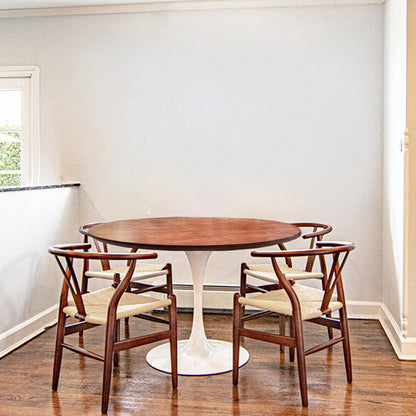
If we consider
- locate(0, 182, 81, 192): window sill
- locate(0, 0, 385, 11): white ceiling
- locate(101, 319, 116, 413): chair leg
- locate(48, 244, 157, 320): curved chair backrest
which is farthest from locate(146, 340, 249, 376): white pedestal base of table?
locate(0, 0, 385, 11): white ceiling

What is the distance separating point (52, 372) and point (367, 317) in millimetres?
2350

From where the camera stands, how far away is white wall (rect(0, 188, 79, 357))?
3156 millimetres

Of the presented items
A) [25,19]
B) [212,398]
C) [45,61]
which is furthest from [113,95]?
[212,398]

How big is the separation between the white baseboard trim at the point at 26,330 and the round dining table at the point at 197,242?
0.87 meters

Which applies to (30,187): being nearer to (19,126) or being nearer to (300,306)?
(19,126)

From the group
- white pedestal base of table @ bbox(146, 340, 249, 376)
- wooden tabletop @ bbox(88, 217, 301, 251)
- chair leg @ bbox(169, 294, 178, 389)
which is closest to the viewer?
wooden tabletop @ bbox(88, 217, 301, 251)

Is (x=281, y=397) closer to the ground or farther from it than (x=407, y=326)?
closer to the ground

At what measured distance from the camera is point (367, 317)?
3910 millimetres

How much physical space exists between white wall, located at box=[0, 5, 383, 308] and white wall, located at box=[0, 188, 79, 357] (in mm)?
422

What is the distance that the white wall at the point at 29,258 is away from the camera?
3156mm

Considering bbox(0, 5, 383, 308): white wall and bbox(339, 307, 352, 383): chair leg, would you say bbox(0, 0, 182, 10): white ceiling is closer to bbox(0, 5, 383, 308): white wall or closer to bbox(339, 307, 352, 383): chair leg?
bbox(0, 5, 383, 308): white wall

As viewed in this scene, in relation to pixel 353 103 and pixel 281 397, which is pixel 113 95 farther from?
pixel 281 397

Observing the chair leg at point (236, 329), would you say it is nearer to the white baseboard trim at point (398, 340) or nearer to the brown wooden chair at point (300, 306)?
the brown wooden chair at point (300, 306)

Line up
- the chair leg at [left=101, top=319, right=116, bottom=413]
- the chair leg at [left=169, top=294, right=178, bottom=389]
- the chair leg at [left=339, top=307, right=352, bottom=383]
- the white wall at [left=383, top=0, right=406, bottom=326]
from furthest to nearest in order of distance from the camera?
1. the white wall at [left=383, top=0, right=406, bottom=326]
2. the chair leg at [left=339, top=307, right=352, bottom=383]
3. the chair leg at [left=169, top=294, right=178, bottom=389]
4. the chair leg at [left=101, top=319, right=116, bottom=413]
